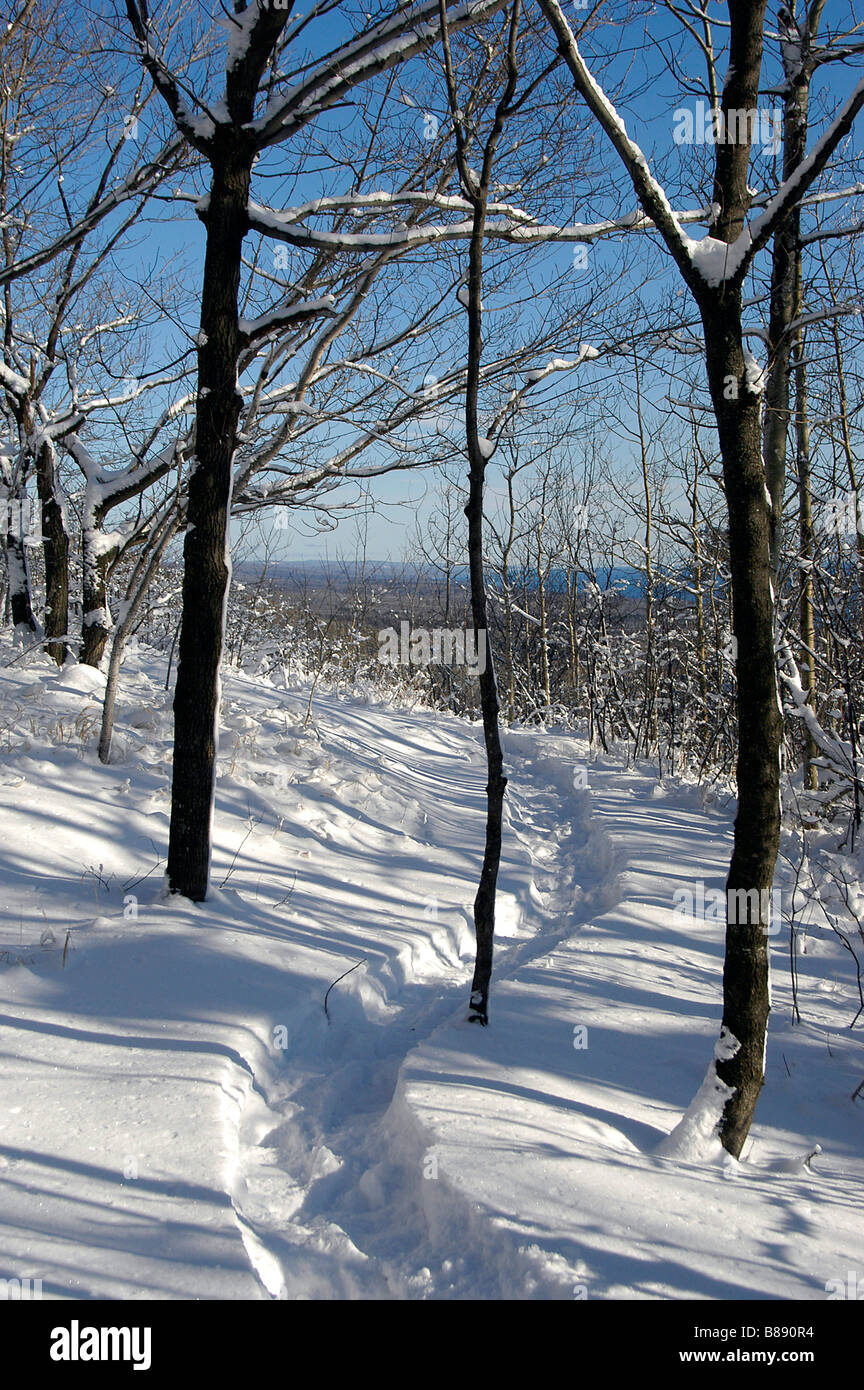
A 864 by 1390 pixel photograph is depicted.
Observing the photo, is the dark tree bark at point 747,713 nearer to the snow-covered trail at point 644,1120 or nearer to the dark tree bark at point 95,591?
the snow-covered trail at point 644,1120

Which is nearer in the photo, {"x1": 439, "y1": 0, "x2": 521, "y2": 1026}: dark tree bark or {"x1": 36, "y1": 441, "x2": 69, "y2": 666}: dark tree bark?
{"x1": 439, "y1": 0, "x2": 521, "y2": 1026}: dark tree bark

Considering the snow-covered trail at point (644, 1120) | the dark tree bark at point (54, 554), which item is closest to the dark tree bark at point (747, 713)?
the snow-covered trail at point (644, 1120)

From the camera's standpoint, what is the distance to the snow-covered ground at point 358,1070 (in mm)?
2092

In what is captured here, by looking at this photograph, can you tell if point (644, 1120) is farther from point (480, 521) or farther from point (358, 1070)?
point (480, 521)

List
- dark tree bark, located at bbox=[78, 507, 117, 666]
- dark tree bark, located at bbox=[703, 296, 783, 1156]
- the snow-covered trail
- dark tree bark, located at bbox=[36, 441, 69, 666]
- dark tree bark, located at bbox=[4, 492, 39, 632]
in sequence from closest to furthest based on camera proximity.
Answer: the snow-covered trail → dark tree bark, located at bbox=[703, 296, 783, 1156] → dark tree bark, located at bbox=[78, 507, 117, 666] → dark tree bark, located at bbox=[36, 441, 69, 666] → dark tree bark, located at bbox=[4, 492, 39, 632]

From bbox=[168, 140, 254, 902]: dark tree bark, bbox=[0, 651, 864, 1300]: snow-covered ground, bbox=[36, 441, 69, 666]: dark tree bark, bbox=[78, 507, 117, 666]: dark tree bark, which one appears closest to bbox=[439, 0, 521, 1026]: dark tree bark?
bbox=[0, 651, 864, 1300]: snow-covered ground

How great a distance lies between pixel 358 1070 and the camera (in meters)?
3.36

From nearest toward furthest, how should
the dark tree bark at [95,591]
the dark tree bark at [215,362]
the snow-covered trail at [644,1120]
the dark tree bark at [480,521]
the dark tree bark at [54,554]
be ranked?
the snow-covered trail at [644,1120] < the dark tree bark at [480,521] < the dark tree bark at [215,362] < the dark tree bark at [95,591] < the dark tree bark at [54,554]

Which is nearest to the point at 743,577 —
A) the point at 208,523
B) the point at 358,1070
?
the point at 358,1070

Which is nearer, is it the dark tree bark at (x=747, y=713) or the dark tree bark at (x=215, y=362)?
the dark tree bark at (x=747, y=713)

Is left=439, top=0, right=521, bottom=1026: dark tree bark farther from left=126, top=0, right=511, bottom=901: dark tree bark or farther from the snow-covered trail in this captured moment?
left=126, top=0, right=511, bottom=901: dark tree bark

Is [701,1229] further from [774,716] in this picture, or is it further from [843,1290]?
[774,716]

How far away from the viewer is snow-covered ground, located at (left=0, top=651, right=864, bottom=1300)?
2.09 meters
